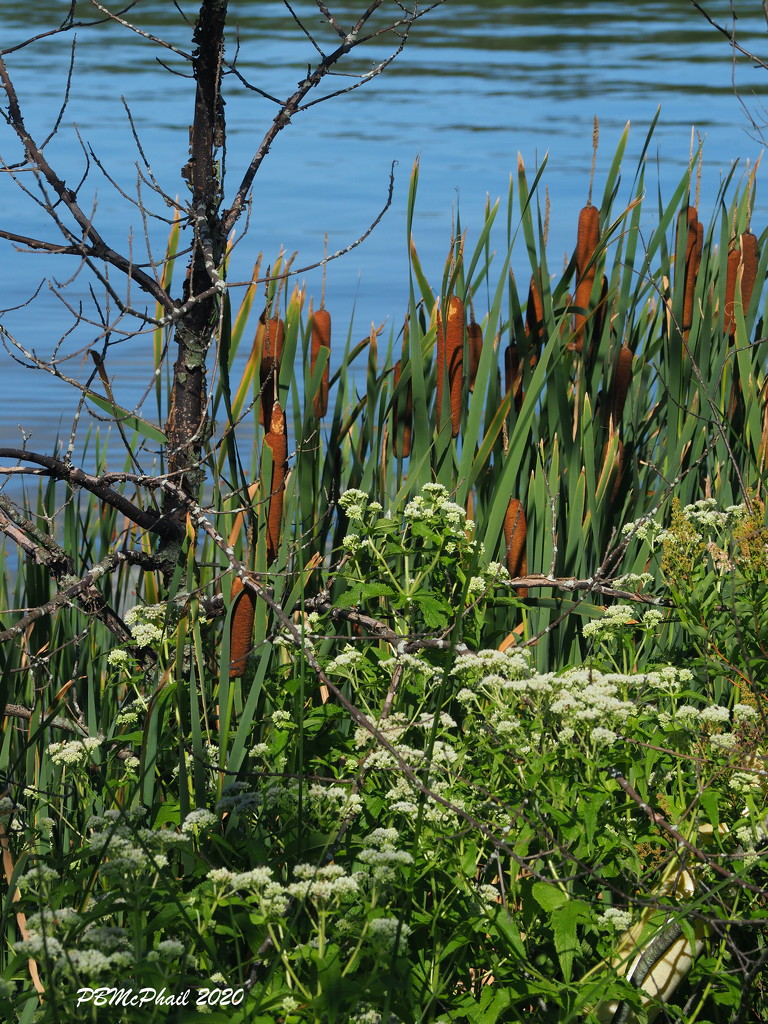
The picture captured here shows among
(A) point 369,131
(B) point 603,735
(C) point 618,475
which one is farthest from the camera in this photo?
(A) point 369,131

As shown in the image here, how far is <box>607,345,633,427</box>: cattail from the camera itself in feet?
9.49

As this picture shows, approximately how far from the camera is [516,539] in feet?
8.72

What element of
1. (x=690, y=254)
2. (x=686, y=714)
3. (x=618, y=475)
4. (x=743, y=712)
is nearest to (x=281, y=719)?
(x=686, y=714)

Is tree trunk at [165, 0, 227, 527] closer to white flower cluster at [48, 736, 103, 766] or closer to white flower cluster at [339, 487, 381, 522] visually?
white flower cluster at [339, 487, 381, 522]

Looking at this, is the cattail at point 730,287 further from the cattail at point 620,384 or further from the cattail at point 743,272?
the cattail at point 620,384

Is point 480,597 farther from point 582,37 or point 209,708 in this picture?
point 582,37

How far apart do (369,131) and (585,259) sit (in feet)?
50.8

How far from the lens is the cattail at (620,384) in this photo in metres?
2.89

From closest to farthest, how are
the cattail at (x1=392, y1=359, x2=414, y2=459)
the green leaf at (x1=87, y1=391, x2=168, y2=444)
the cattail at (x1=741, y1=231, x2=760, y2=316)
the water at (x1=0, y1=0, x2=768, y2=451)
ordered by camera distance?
the green leaf at (x1=87, y1=391, x2=168, y2=444), the cattail at (x1=392, y1=359, x2=414, y2=459), the cattail at (x1=741, y1=231, x2=760, y2=316), the water at (x1=0, y1=0, x2=768, y2=451)

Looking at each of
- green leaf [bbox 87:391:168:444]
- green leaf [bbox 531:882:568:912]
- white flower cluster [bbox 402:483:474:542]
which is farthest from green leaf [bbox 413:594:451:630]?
green leaf [bbox 87:391:168:444]

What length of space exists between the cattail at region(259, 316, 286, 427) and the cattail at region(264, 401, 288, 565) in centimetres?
8

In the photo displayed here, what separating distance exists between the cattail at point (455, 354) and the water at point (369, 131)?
8.2 inches

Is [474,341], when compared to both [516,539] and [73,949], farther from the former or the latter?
[73,949]

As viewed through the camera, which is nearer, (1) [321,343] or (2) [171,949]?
(2) [171,949]
